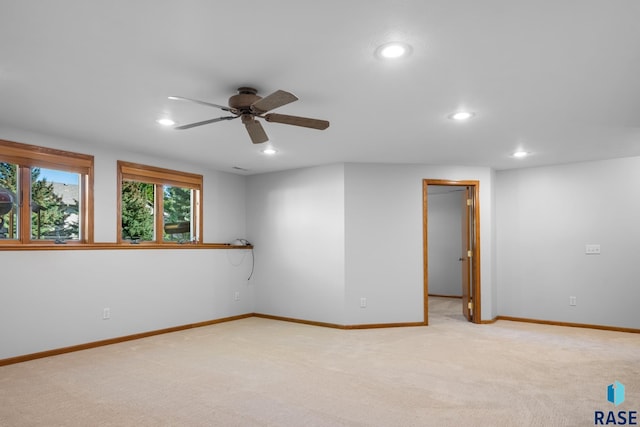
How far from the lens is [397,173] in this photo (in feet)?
19.3

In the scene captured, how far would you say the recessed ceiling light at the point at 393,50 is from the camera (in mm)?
2305

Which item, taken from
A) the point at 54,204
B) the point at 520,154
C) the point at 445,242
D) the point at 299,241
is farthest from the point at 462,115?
the point at 445,242

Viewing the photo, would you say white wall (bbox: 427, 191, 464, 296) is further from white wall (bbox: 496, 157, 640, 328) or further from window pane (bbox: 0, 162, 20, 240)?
window pane (bbox: 0, 162, 20, 240)

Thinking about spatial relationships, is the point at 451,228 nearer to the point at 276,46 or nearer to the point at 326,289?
the point at 326,289

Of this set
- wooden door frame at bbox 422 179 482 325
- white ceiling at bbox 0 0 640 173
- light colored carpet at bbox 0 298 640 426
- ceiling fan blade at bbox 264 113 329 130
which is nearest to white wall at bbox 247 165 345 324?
light colored carpet at bbox 0 298 640 426

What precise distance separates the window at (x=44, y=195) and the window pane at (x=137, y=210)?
1.83ft

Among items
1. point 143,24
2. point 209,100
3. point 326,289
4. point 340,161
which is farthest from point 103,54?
point 326,289

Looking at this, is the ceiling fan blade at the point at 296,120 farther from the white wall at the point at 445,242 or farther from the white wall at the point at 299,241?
the white wall at the point at 445,242

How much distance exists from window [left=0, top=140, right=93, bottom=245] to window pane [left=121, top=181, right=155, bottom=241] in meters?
0.56

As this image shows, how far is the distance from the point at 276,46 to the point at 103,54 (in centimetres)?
104

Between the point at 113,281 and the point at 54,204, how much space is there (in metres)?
1.05

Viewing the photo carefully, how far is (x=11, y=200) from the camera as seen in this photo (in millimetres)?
3998

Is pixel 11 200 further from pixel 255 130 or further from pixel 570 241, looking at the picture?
pixel 570 241

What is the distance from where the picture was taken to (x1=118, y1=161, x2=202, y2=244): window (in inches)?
203
